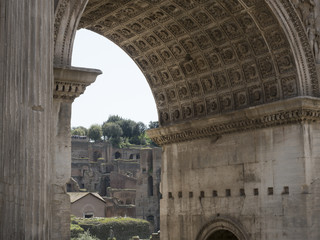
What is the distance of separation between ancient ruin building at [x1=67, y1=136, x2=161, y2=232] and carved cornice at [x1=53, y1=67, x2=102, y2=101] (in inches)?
2479

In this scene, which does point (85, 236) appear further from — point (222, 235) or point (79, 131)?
point (79, 131)

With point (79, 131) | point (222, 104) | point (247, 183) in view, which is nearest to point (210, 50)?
point (222, 104)

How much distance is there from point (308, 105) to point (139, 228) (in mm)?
53504

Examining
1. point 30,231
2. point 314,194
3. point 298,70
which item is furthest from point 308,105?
point 30,231

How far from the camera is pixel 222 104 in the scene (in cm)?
1772

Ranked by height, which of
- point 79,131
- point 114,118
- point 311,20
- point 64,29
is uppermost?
point 114,118

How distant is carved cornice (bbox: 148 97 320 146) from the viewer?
1551 centimetres

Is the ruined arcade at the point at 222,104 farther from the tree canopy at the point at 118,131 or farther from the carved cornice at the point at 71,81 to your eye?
the tree canopy at the point at 118,131

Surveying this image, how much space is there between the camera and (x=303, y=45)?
15.7m

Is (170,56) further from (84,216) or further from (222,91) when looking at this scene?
(84,216)

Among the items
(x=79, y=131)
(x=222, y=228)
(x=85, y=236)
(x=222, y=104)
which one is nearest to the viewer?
(x=222, y=228)

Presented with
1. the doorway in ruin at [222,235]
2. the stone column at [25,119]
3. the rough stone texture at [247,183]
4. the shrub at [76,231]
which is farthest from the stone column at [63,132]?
the shrub at [76,231]

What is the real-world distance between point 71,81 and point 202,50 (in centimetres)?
663

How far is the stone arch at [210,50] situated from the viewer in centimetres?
1573
